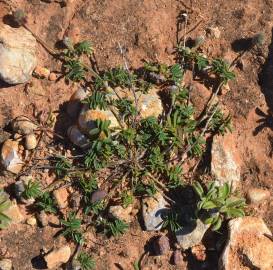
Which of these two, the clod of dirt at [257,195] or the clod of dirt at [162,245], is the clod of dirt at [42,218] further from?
the clod of dirt at [257,195]

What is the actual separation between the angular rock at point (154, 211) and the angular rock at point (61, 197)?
951 millimetres

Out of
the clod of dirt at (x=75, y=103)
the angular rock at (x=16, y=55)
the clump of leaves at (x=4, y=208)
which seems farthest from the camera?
the clod of dirt at (x=75, y=103)

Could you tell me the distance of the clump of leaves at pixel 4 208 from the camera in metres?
6.24

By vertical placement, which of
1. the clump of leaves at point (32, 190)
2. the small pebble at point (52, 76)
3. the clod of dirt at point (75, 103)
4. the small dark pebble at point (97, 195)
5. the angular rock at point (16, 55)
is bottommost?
the clump of leaves at point (32, 190)

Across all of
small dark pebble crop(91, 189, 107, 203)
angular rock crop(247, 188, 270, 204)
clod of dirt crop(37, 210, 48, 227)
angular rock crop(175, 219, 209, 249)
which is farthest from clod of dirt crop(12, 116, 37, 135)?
angular rock crop(247, 188, 270, 204)

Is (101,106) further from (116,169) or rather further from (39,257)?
(39,257)

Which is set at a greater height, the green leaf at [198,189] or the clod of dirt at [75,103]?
the clod of dirt at [75,103]

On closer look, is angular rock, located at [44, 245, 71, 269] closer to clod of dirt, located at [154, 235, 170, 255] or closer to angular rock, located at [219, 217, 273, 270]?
clod of dirt, located at [154, 235, 170, 255]

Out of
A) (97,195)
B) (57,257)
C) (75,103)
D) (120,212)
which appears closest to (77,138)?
(75,103)

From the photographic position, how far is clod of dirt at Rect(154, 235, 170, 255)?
6398 mm

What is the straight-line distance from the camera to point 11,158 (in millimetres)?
6430

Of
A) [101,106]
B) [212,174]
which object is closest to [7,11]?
[101,106]

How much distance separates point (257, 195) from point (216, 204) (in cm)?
69

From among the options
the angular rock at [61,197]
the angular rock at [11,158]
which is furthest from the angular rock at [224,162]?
the angular rock at [11,158]
